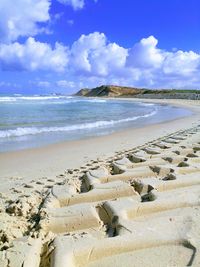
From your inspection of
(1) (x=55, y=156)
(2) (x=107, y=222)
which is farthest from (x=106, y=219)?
(1) (x=55, y=156)

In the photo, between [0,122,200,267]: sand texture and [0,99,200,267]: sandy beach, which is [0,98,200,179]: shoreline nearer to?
[0,99,200,267]: sandy beach

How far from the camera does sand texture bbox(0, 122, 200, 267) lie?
6.98ft

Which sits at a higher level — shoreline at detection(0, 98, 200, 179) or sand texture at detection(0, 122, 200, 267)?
sand texture at detection(0, 122, 200, 267)

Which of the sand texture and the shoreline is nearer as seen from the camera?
the sand texture

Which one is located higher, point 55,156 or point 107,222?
point 107,222

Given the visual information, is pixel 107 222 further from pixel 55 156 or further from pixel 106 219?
pixel 55 156

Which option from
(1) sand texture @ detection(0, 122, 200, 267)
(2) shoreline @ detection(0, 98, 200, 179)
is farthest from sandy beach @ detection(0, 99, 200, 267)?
(2) shoreline @ detection(0, 98, 200, 179)

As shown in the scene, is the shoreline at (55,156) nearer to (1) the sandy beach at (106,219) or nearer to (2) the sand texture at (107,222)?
(1) the sandy beach at (106,219)

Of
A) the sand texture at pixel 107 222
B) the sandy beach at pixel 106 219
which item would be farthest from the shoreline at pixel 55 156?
the sand texture at pixel 107 222

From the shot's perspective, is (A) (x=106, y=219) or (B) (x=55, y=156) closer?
(A) (x=106, y=219)

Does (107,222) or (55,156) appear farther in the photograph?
(55,156)

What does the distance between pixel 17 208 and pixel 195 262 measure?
1640 millimetres

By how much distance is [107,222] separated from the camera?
9.01 feet

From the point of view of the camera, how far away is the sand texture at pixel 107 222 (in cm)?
213
